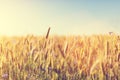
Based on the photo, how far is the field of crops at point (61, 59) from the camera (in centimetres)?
407

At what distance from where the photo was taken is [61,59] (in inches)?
165

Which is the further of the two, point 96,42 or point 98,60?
point 96,42

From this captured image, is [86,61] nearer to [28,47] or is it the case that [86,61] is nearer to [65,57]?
[65,57]

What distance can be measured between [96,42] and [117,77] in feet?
1.34

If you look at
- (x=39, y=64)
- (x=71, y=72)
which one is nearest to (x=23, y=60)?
(x=39, y=64)

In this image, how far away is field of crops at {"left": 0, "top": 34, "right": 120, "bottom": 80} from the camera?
160 inches

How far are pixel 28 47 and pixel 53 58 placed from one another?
0.28 m

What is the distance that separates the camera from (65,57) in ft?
13.7

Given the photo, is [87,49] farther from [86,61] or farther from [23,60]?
[23,60]

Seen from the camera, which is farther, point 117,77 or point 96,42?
point 96,42

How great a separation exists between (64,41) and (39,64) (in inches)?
14.8

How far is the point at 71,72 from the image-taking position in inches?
162

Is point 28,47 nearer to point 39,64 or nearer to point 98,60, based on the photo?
point 39,64

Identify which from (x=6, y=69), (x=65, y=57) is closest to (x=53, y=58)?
(x=65, y=57)
